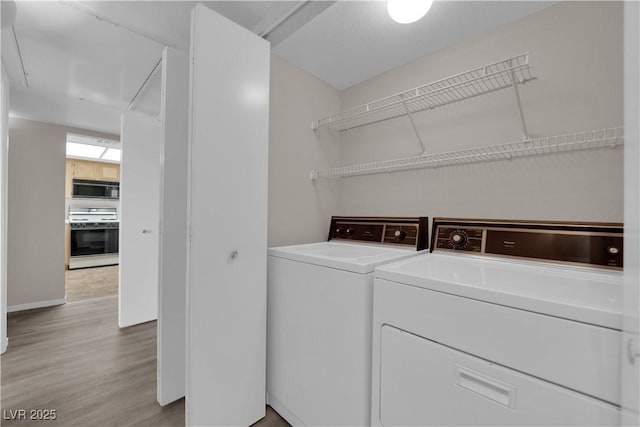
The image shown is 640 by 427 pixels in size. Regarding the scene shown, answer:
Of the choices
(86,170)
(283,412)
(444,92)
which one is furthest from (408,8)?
(86,170)

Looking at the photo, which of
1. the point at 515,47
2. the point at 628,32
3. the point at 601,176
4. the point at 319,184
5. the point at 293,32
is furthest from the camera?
the point at 319,184

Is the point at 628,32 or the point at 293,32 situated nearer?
the point at 628,32

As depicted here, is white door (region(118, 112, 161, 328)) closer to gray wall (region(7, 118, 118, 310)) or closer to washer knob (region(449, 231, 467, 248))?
gray wall (region(7, 118, 118, 310))

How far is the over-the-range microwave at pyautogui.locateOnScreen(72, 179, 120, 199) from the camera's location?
5.23m

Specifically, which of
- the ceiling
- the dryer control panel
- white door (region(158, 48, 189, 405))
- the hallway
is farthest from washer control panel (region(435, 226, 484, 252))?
the hallway

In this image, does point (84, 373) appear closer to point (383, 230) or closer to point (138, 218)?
point (138, 218)

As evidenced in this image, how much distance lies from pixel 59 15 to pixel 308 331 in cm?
225

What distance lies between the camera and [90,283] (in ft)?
14.0

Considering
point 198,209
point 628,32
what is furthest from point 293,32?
point 628,32

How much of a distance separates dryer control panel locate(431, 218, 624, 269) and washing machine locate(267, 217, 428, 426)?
0.19 meters

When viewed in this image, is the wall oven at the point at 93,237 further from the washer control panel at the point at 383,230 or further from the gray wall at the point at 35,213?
the washer control panel at the point at 383,230

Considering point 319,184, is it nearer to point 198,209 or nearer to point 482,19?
point 198,209

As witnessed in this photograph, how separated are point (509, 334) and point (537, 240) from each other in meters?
0.74

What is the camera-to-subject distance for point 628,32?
1.92 feet
